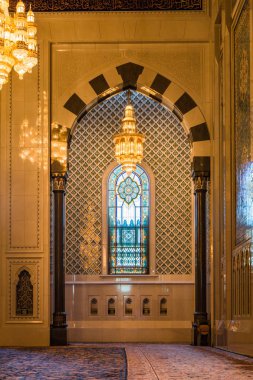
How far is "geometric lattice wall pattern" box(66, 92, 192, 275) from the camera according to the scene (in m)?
14.2

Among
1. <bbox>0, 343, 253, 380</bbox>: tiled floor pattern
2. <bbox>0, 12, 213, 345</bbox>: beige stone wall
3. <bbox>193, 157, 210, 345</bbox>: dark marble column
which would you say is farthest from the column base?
<bbox>193, 157, 210, 345</bbox>: dark marble column

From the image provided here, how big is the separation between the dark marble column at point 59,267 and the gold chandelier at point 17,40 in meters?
2.88

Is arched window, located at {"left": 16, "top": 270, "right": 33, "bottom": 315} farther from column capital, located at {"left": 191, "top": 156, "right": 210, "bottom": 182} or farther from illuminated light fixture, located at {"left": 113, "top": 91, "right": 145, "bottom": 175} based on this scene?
illuminated light fixture, located at {"left": 113, "top": 91, "right": 145, "bottom": 175}

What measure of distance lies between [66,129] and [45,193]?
0.89 m

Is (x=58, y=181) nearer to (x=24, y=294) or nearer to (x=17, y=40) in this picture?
(x=24, y=294)

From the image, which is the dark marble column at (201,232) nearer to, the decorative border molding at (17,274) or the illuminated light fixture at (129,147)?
the illuminated light fixture at (129,147)

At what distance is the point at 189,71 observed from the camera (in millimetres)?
11070

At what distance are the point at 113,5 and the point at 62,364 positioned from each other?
215 inches

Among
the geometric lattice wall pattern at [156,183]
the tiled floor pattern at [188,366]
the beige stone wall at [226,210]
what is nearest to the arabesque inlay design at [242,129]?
the beige stone wall at [226,210]

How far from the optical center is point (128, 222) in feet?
47.5

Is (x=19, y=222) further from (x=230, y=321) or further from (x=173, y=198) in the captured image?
(x=173, y=198)

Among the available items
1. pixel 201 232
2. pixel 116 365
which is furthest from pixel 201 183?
pixel 116 365

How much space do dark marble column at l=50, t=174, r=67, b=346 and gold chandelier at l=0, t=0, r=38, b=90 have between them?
2.88 m

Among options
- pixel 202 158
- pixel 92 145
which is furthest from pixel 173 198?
pixel 202 158
